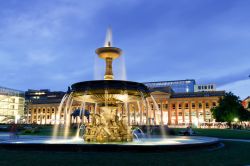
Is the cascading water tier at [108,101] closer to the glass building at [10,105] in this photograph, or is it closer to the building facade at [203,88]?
the glass building at [10,105]

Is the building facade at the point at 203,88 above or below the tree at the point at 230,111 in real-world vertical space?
above

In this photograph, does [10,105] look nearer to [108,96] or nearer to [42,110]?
[42,110]

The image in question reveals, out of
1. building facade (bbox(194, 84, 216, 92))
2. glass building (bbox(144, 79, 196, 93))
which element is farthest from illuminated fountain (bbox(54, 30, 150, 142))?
building facade (bbox(194, 84, 216, 92))

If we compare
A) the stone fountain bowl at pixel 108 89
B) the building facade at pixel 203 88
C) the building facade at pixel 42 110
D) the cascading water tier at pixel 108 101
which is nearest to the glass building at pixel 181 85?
the building facade at pixel 203 88

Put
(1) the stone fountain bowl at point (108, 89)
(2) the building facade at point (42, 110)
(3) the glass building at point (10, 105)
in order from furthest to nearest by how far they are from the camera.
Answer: (2) the building facade at point (42, 110), (3) the glass building at point (10, 105), (1) the stone fountain bowl at point (108, 89)

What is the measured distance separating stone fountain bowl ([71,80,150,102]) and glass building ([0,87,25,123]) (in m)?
95.7

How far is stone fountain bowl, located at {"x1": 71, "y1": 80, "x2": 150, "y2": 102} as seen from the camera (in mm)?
12602

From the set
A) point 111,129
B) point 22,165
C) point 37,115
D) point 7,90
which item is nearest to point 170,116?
point 37,115

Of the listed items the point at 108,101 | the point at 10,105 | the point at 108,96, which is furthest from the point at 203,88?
the point at 108,96

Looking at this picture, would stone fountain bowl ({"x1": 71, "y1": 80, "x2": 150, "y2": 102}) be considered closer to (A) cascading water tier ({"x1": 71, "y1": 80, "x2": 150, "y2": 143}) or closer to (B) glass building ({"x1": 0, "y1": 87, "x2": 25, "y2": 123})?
(A) cascading water tier ({"x1": 71, "y1": 80, "x2": 150, "y2": 143})

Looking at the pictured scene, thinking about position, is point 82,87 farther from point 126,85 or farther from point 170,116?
point 170,116

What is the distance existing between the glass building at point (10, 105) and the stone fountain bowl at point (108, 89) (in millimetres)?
95657

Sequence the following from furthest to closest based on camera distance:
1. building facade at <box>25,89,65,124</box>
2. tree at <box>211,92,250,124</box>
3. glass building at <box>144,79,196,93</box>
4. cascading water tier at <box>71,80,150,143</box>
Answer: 1. glass building at <box>144,79,196,93</box>
2. building facade at <box>25,89,65,124</box>
3. tree at <box>211,92,250,124</box>
4. cascading water tier at <box>71,80,150,143</box>

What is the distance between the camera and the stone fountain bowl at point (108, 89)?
12.6 m
